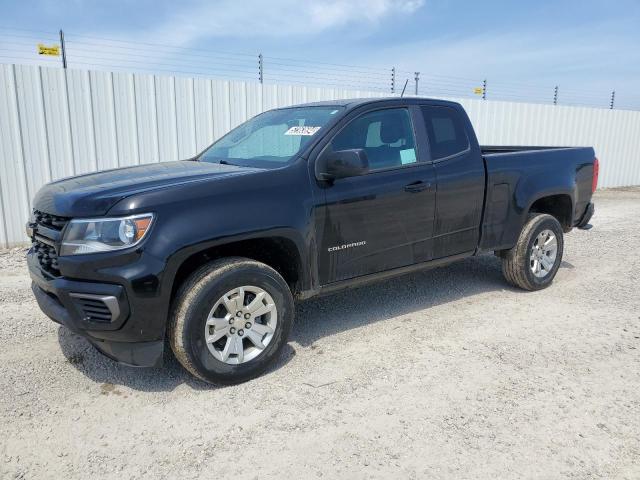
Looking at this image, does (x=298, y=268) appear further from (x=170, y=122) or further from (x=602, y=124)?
(x=602, y=124)

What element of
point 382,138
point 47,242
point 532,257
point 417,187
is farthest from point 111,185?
point 532,257

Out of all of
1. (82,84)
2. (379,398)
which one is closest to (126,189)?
(379,398)

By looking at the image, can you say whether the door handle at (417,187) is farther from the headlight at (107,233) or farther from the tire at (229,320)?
the headlight at (107,233)

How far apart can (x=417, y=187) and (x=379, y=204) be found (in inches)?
16.7

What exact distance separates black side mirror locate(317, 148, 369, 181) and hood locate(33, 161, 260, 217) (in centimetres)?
49

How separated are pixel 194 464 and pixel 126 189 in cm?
161

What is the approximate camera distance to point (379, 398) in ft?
10.3

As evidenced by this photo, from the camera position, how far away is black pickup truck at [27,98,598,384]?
294 cm

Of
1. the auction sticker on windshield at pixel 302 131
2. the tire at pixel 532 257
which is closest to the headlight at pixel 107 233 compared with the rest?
the auction sticker on windshield at pixel 302 131

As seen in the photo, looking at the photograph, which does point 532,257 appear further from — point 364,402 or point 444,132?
point 364,402

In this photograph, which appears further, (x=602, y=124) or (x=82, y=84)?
(x=602, y=124)

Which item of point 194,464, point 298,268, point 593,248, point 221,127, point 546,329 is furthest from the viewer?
point 221,127

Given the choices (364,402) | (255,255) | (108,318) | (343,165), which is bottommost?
(364,402)

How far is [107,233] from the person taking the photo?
2.91 m
